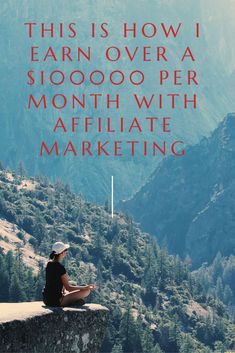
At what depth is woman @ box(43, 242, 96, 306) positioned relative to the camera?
27.5m

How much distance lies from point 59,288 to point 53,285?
182 mm

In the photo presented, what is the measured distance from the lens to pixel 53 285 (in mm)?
28031

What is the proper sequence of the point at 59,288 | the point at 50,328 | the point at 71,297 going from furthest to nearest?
the point at 59,288 < the point at 71,297 < the point at 50,328

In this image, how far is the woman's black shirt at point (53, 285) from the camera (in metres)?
27.4

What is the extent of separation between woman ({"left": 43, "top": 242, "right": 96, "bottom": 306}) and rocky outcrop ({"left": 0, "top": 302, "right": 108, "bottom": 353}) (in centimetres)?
33

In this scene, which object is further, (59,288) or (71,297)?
(59,288)

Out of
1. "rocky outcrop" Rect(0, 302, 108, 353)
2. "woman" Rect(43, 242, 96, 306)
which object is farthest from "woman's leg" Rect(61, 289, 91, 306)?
"rocky outcrop" Rect(0, 302, 108, 353)

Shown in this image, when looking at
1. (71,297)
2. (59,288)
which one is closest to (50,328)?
(71,297)

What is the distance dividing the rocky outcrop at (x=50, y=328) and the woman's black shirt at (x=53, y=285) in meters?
0.31

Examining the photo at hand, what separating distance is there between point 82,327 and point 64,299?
1.14 meters

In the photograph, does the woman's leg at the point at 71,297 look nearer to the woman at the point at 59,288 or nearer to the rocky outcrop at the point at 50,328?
the woman at the point at 59,288

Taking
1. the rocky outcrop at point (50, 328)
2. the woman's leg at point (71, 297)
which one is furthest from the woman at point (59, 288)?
the rocky outcrop at point (50, 328)

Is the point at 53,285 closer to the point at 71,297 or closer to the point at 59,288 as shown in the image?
the point at 59,288

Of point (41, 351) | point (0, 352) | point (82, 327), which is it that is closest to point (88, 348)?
point (82, 327)
